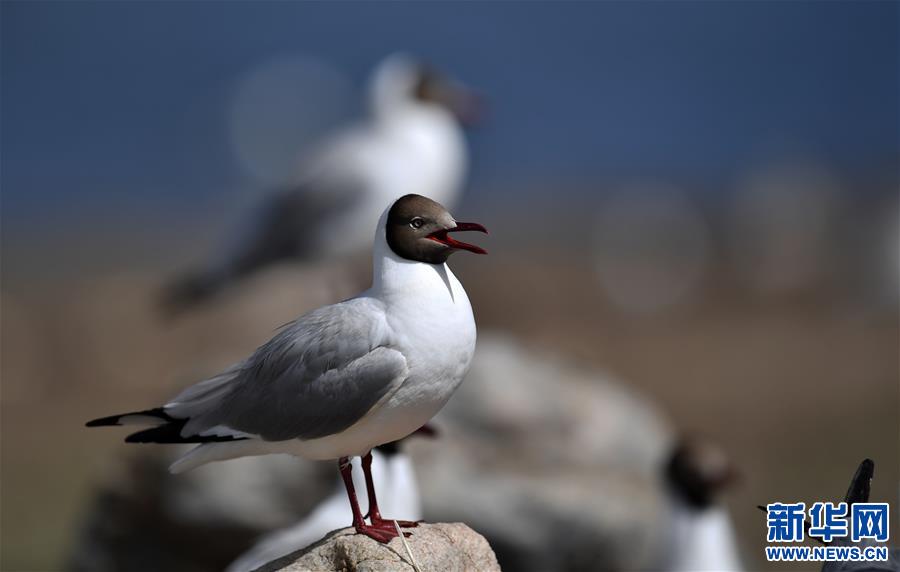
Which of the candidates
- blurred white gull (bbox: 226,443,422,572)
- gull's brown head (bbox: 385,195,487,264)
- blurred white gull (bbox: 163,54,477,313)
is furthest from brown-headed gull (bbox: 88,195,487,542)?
blurred white gull (bbox: 163,54,477,313)

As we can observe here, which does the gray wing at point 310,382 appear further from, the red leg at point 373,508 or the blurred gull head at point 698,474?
the blurred gull head at point 698,474

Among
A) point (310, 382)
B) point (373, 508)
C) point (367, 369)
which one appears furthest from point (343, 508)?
point (367, 369)

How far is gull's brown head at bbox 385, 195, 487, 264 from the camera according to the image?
14.0 feet

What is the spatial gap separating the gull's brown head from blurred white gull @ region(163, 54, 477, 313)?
572cm

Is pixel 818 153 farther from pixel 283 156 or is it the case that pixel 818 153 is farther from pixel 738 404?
pixel 738 404

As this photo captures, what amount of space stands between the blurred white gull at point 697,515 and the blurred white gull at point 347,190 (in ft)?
12.0

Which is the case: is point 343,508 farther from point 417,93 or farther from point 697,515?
point 417,93

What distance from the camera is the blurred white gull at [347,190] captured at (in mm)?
10125

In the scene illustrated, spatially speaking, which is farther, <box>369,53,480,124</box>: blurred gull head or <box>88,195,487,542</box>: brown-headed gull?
<box>369,53,480,124</box>: blurred gull head

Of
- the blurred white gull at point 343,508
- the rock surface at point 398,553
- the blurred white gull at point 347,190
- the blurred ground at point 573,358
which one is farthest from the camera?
the blurred ground at point 573,358

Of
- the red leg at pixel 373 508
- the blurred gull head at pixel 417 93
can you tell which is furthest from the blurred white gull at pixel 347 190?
the red leg at pixel 373 508

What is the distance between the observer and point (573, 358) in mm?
14539

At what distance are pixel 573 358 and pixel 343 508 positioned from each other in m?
8.69

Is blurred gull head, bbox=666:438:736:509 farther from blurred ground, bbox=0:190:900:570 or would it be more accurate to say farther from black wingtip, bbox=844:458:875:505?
black wingtip, bbox=844:458:875:505
